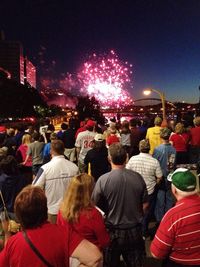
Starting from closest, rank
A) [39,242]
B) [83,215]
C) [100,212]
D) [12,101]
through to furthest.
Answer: [39,242]
[83,215]
[100,212]
[12,101]

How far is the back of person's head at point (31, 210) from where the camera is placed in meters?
2.96

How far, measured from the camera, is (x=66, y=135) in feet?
40.6

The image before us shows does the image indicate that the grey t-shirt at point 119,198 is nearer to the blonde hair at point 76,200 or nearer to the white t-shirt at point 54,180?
the blonde hair at point 76,200

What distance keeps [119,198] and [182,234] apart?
1503mm

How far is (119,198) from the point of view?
4.95 metres

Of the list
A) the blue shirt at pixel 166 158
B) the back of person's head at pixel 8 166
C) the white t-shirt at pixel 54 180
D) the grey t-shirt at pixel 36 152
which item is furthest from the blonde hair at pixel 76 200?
the grey t-shirt at pixel 36 152

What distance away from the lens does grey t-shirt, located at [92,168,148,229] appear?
4.94 metres

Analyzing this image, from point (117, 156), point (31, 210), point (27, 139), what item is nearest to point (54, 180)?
point (117, 156)

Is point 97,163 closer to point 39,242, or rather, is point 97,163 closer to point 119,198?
point 119,198

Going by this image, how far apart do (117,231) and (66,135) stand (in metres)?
7.65

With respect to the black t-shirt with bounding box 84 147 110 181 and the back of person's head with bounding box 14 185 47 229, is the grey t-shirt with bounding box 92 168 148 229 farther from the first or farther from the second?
the black t-shirt with bounding box 84 147 110 181

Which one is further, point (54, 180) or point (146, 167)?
point (146, 167)

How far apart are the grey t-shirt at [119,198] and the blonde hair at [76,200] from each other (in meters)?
0.80

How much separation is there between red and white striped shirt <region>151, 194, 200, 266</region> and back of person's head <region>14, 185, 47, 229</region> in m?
1.17
